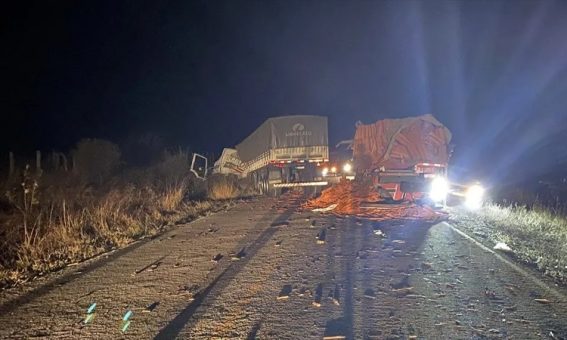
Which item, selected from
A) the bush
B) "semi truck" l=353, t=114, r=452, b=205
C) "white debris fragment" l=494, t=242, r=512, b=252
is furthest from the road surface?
the bush

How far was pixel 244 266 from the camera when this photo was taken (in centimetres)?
925

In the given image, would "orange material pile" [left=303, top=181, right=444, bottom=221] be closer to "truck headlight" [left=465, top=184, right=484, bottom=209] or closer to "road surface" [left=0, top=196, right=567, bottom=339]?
"truck headlight" [left=465, top=184, right=484, bottom=209]

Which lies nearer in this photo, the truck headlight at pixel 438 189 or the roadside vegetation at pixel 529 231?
the roadside vegetation at pixel 529 231

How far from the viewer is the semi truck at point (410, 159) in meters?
18.3

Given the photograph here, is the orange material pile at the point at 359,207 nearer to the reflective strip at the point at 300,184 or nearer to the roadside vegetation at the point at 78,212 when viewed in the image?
the reflective strip at the point at 300,184

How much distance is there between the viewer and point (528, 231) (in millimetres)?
12812

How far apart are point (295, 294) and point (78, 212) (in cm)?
873

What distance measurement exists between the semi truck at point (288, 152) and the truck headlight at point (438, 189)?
789 cm

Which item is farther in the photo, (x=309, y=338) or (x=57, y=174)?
(x=57, y=174)

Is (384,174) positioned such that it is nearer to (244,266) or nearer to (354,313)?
(244,266)

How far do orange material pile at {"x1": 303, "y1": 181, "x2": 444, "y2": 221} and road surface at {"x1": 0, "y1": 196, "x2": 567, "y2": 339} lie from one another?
12.9 feet

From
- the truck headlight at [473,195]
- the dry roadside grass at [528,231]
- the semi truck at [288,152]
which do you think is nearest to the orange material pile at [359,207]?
the dry roadside grass at [528,231]

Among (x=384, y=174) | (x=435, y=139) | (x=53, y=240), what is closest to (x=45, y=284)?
(x=53, y=240)

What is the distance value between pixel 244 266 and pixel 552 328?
15.9 feet
